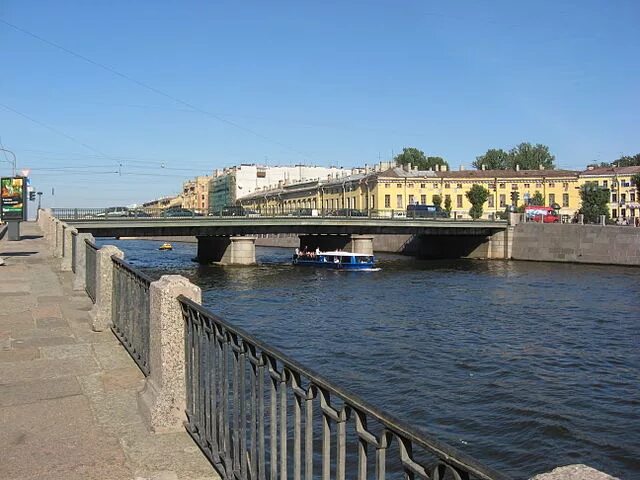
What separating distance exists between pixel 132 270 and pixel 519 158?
125281 mm

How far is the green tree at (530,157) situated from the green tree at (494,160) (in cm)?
→ 112

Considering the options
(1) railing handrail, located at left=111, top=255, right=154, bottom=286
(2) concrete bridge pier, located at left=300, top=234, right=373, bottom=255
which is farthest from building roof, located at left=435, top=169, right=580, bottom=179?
(1) railing handrail, located at left=111, top=255, right=154, bottom=286

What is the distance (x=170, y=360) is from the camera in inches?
185

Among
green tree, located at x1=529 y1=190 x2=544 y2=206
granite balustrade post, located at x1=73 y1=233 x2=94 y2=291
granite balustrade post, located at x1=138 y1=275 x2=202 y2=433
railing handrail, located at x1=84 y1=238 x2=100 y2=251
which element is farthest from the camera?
green tree, located at x1=529 y1=190 x2=544 y2=206

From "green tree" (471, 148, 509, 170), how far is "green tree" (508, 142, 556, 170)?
112cm

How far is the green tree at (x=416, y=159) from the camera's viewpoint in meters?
126

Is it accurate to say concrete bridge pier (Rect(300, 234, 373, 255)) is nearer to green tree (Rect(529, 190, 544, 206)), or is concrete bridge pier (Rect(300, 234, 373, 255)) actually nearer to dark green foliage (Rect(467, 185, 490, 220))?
dark green foliage (Rect(467, 185, 490, 220))

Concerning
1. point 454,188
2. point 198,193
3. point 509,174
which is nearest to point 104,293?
point 454,188

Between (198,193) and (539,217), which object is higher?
(198,193)

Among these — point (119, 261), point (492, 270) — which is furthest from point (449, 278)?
point (119, 261)

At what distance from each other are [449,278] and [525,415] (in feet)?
95.8

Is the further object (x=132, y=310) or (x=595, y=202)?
(x=595, y=202)

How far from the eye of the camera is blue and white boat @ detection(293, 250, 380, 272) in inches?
1992

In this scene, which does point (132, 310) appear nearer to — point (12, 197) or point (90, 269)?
point (90, 269)
